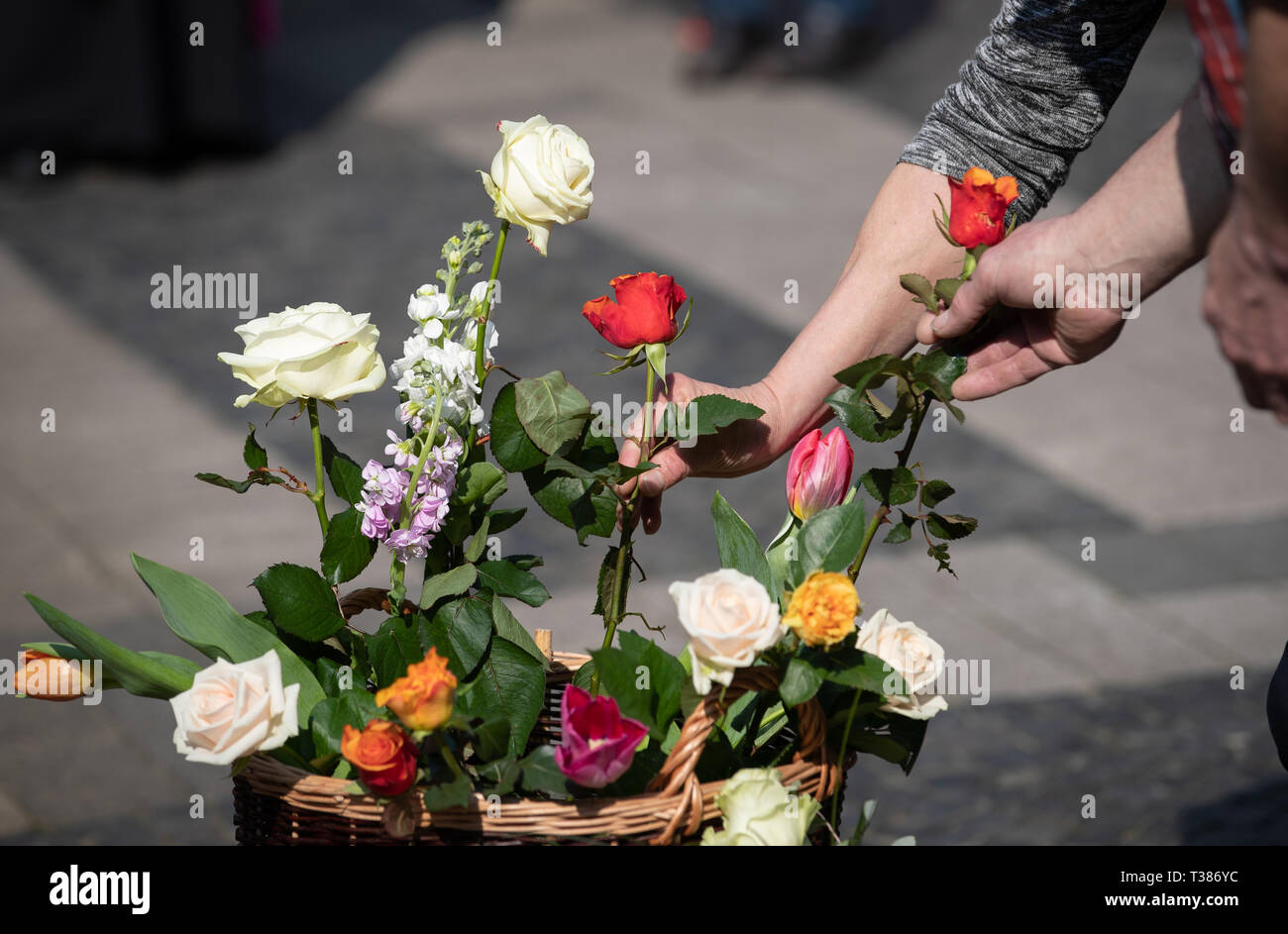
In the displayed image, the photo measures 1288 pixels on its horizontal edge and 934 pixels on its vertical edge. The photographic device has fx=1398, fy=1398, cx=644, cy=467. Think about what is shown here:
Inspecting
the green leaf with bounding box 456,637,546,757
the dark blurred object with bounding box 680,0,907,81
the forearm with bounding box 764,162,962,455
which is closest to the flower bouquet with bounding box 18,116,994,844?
the green leaf with bounding box 456,637,546,757

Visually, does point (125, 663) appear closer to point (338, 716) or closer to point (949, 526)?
point (338, 716)

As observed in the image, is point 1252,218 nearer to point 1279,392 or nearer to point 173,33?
point 1279,392

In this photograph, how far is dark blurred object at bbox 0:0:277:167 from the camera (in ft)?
22.5

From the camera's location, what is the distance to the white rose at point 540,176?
4.50 feet

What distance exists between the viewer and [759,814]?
4.12ft

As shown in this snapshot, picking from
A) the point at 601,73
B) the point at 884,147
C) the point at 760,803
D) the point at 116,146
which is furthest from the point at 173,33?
the point at 760,803

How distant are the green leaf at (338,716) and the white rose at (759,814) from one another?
1.12 ft

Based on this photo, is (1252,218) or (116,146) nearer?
(1252,218)

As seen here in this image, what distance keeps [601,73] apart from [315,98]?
5.98 feet

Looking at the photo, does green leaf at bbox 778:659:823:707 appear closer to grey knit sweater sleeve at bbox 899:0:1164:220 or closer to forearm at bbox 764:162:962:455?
forearm at bbox 764:162:962:455

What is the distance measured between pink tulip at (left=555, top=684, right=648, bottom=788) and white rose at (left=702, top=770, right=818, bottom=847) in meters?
0.10

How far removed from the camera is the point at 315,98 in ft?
28.3

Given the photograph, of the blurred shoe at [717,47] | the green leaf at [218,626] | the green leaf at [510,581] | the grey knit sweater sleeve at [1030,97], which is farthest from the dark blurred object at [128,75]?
the green leaf at [510,581]

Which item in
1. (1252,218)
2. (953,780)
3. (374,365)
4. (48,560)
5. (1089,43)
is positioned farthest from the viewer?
(48,560)
